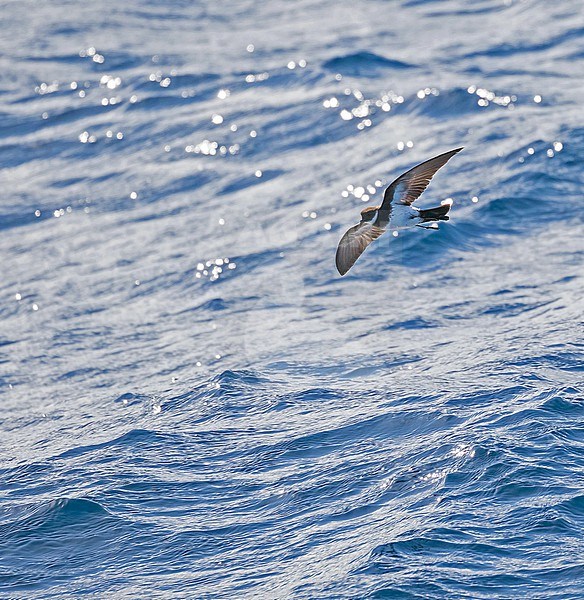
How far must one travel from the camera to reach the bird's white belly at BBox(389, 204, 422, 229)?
10.8m

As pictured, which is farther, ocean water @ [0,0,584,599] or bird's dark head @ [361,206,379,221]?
ocean water @ [0,0,584,599]

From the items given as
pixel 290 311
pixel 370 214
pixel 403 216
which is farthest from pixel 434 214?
pixel 290 311

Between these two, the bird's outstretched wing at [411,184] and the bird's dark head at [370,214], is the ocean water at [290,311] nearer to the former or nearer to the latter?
the bird's dark head at [370,214]

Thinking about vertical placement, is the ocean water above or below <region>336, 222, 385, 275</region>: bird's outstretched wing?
below

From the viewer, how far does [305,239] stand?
18719mm

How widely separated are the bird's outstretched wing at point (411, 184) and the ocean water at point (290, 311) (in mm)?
2950

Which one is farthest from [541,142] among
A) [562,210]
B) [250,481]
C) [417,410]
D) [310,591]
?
[310,591]

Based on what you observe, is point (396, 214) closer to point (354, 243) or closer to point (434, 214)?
point (434, 214)

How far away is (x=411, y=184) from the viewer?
1059 centimetres

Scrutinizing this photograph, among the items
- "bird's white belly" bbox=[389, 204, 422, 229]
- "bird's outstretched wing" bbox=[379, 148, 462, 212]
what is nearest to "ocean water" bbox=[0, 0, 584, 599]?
"bird's white belly" bbox=[389, 204, 422, 229]

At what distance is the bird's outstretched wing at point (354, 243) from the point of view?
10.6 meters

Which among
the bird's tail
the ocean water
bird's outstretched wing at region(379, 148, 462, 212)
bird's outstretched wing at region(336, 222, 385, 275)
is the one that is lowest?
the ocean water

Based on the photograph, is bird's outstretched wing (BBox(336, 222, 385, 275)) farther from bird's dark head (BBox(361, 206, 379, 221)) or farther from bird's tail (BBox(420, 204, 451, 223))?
bird's tail (BBox(420, 204, 451, 223))

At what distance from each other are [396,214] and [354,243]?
0.48m
